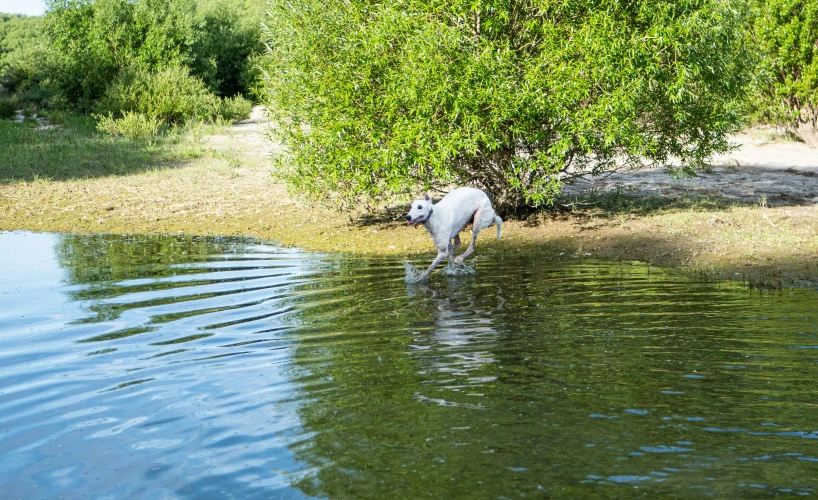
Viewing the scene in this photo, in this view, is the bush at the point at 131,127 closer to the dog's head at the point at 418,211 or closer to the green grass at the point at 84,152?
the green grass at the point at 84,152

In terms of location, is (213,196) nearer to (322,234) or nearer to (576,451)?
(322,234)

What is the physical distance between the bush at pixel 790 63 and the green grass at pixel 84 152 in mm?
14560

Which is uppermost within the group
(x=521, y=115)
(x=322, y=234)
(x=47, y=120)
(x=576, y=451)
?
(x=47, y=120)

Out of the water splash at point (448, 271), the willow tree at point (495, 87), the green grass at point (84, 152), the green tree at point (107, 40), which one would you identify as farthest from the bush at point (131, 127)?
the water splash at point (448, 271)

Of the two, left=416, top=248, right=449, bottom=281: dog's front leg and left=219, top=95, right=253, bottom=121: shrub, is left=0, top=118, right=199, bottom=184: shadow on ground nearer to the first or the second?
left=219, top=95, right=253, bottom=121: shrub

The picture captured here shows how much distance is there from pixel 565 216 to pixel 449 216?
14.3 ft

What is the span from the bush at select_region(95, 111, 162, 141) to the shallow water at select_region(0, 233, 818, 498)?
15.4 meters

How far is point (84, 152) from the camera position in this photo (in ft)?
72.4

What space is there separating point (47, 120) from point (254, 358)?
86.8ft

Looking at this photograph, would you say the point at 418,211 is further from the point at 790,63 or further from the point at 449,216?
the point at 790,63

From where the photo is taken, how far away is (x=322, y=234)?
13820 mm

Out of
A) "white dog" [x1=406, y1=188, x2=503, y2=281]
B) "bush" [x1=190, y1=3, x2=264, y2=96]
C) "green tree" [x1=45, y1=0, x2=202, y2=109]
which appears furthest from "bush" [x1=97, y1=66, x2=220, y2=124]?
"white dog" [x1=406, y1=188, x2=503, y2=281]

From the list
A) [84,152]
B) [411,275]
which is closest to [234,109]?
[84,152]

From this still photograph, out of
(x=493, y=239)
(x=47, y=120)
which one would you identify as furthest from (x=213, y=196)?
(x=47, y=120)
